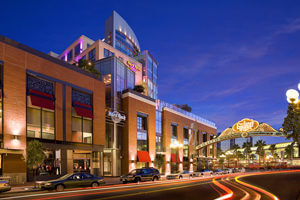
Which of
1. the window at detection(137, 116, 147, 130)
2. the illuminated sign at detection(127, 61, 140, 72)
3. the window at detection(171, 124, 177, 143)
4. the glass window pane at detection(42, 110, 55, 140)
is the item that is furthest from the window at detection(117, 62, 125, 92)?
the window at detection(171, 124, 177, 143)

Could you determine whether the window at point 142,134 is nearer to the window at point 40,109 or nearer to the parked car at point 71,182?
the window at point 40,109

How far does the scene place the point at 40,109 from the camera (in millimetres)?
33688

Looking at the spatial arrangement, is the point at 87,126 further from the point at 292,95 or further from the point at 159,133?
the point at 292,95

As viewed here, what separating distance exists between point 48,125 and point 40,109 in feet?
7.10

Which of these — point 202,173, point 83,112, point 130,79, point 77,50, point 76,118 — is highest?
point 77,50

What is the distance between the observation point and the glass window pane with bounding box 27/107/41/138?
3219 centimetres

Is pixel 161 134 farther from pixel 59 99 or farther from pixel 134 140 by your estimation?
pixel 59 99

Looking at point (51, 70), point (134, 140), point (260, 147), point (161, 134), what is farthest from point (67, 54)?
point (260, 147)

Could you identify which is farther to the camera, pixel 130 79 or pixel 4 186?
pixel 130 79

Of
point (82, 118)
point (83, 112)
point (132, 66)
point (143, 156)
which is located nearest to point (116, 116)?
point (82, 118)

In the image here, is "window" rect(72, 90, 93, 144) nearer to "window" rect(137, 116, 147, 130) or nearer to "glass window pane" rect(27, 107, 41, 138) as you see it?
"glass window pane" rect(27, 107, 41, 138)

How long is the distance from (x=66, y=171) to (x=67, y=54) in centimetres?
6269

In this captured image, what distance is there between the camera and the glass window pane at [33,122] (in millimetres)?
32188

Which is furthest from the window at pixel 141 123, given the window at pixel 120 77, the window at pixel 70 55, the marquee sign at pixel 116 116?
the window at pixel 70 55
